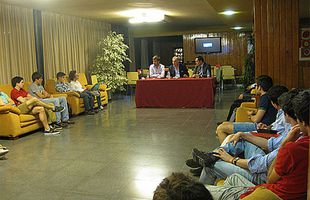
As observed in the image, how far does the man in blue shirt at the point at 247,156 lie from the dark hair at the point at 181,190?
1.46m

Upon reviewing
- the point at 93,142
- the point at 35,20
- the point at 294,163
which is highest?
the point at 35,20

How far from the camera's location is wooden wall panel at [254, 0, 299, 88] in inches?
174

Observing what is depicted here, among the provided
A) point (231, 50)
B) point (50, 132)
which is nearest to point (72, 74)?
point (50, 132)

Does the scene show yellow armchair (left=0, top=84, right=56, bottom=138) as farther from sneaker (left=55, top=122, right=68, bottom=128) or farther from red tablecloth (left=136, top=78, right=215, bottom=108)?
red tablecloth (left=136, top=78, right=215, bottom=108)

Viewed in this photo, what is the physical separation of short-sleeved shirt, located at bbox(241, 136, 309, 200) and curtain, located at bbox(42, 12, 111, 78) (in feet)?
26.1

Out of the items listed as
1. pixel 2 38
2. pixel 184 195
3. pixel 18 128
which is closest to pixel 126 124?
pixel 18 128

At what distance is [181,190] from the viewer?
1061 millimetres

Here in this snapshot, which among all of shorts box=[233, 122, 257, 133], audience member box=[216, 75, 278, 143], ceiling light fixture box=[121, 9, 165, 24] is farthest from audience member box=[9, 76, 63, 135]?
ceiling light fixture box=[121, 9, 165, 24]

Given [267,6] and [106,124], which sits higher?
[267,6]

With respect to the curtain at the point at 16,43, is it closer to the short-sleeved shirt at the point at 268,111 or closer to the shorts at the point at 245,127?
the shorts at the point at 245,127

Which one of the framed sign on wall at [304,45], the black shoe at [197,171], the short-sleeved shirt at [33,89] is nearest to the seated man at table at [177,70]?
the short-sleeved shirt at [33,89]

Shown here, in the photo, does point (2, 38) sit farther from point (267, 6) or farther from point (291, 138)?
point (291, 138)

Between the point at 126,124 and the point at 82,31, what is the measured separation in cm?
494

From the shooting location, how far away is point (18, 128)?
19.4 ft
